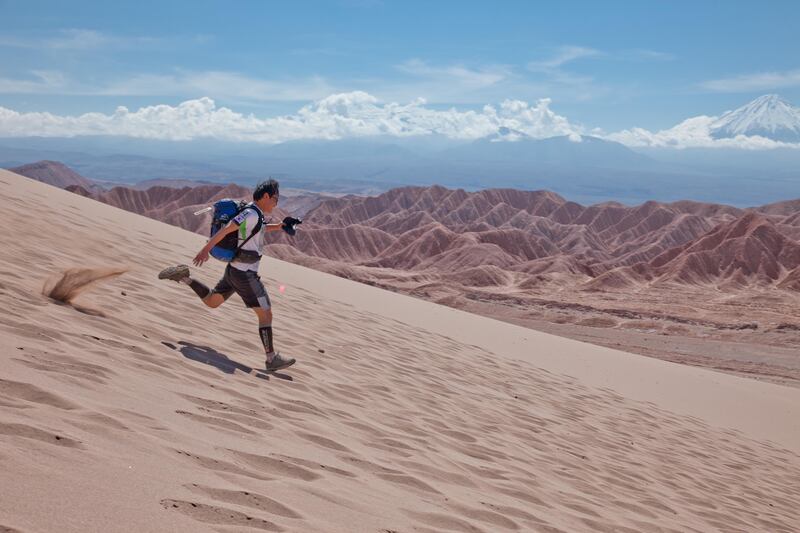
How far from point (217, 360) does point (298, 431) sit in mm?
1493

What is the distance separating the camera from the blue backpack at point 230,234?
572 cm

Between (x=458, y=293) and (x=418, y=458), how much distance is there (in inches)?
1673

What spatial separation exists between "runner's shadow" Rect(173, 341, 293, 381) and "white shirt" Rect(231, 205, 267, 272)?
71 centimetres

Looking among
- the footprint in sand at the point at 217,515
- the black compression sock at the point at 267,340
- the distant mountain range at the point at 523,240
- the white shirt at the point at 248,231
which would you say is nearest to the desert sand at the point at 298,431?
the footprint in sand at the point at 217,515

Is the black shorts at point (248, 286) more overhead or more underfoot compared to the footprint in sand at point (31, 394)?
more overhead

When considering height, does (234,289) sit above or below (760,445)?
above

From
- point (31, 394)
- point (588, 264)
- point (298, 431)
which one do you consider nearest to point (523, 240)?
point (588, 264)

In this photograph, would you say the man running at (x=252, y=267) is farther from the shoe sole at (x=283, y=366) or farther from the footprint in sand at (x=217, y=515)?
the footprint in sand at (x=217, y=515)

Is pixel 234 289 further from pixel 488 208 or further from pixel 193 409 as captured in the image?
pixel 488 208

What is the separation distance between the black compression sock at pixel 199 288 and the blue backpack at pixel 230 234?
41 cm

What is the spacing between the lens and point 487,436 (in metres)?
5.89

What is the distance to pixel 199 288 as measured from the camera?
19.9ft

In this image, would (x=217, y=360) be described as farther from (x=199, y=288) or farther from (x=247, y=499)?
(x=247, y=499)

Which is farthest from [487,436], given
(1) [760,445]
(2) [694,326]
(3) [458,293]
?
(3) [458,293]
